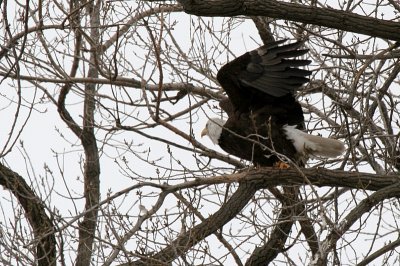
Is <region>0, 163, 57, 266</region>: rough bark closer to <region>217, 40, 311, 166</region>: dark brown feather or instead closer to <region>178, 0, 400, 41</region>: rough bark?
<region>217, 40, 311, 166</region>: dark brown feather

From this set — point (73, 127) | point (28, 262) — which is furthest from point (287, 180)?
point (73, 127)

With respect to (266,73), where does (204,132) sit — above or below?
above

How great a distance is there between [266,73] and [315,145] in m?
0.59

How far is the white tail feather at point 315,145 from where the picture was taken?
5.20 m

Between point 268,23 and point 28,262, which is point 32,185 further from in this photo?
point 268,23

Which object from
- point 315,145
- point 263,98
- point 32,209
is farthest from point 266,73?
point 32,209

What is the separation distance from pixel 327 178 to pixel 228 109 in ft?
4.98

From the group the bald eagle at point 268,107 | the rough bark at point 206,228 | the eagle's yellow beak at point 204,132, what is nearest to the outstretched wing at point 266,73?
the bald eagle at point 268,107

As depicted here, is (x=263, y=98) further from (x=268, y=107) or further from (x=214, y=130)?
(x=214, y=130)

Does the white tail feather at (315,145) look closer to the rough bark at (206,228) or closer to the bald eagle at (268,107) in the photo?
the bald eagle at (268,107)

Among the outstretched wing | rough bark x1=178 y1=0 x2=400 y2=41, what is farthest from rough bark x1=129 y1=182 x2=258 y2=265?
rough bark x1=178 y1=0 x2=400 y2=41

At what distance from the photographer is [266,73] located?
17.5 ft

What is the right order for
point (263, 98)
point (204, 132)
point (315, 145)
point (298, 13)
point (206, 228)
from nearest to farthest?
point (298, 13) → point (206, 228) → point (315, 145) → point (263, 98) → point (204, 132)

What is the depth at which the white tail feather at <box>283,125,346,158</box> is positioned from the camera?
5.20m
